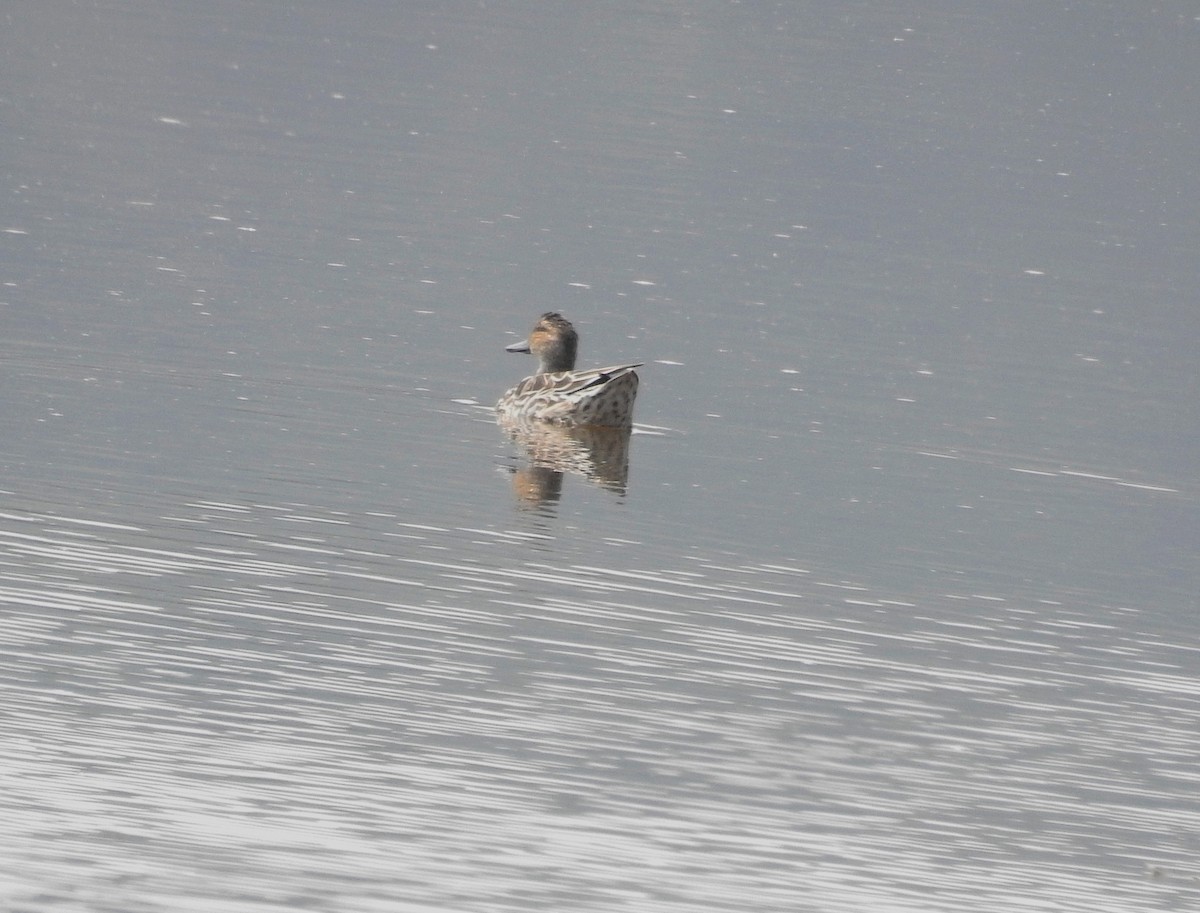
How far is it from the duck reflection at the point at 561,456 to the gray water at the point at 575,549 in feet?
0.26

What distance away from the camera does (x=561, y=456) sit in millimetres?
12781

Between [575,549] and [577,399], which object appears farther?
[577,399]

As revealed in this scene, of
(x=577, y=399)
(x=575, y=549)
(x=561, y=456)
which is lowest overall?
(x=575, y=549)

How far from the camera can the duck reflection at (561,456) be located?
11.8m

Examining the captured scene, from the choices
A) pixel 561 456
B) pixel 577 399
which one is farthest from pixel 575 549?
pixel 577 399

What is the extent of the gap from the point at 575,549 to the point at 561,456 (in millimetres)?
2534

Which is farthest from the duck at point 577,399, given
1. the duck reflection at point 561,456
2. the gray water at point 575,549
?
the gray water at point 575,549

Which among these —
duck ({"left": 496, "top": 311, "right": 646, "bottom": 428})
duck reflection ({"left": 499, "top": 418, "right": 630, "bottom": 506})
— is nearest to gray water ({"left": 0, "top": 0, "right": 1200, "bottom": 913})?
duck reflection ({"left": 499, "top": 418, "right": 630, "bottom": 506})

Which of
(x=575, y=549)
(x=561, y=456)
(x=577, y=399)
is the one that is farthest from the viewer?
(x=577, y=399)

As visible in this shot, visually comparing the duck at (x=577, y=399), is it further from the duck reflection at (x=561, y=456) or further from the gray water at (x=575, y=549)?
the gray water at (x=575, y=549)

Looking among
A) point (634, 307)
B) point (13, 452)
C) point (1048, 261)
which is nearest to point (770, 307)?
point (634, 307)

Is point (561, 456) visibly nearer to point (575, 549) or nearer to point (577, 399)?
point (577, 399)

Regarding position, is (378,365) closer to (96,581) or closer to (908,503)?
(908,503)

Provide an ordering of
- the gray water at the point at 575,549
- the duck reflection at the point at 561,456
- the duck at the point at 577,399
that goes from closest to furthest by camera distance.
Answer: the gray water at the point at 575,549, the duck reflection at the point at 561,456, the duck at the point at 577,399
